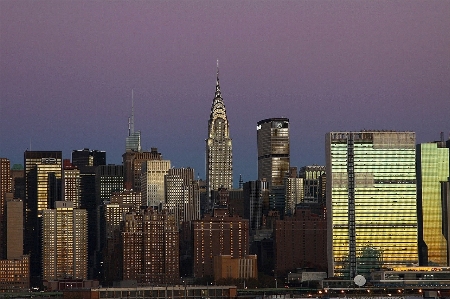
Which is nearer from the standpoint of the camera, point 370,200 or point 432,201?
point 370,200

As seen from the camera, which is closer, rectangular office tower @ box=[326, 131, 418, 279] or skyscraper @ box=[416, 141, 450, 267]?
rectangular office tower @ box=[326, 131, 418, 279]

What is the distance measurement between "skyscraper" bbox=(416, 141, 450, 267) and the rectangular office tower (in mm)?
8236

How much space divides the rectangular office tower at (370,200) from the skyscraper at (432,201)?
8.24 meters

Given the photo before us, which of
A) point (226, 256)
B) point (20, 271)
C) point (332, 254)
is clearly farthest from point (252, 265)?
point (20, 271)

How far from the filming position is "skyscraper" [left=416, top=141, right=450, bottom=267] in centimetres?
18050

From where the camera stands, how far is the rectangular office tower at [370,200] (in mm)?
171125

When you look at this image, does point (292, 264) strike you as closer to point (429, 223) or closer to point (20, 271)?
point (429, 223)

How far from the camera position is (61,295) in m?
163

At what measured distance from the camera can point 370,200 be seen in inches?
6737

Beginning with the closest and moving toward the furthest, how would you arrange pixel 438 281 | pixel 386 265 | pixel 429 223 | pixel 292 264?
pixel 438 281, pixel 386 265, pixel 429 223, pixel 292 264

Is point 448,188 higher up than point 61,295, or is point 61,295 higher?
point 448,188

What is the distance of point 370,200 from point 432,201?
46.7ft

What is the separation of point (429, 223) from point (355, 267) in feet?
52.8

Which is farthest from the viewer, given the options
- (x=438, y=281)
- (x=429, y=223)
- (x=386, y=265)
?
(x=429, y=223)
